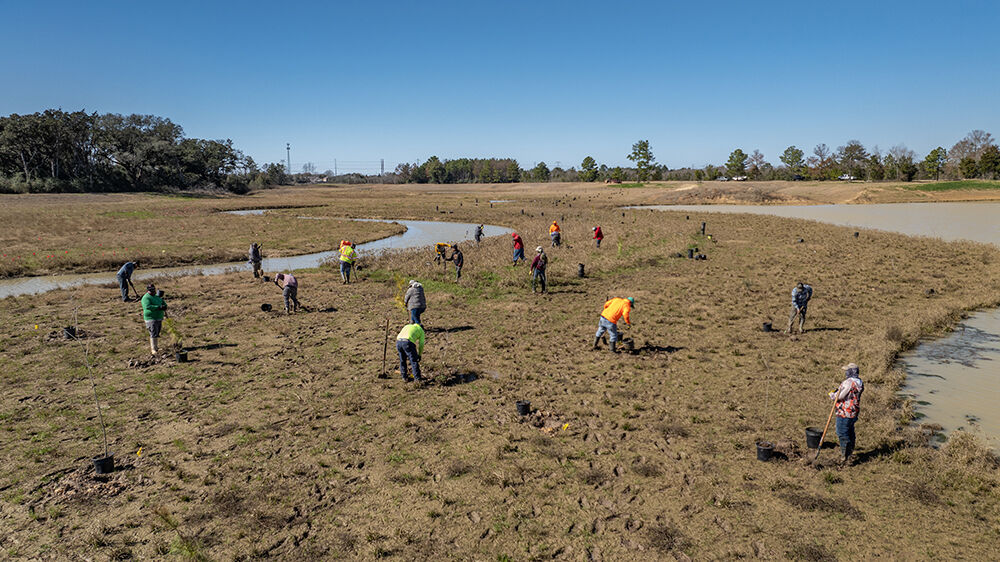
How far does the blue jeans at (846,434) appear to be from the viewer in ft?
27.1

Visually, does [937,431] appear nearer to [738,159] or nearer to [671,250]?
[671,250]

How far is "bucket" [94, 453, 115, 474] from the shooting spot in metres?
7.89

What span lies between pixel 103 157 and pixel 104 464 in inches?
4219

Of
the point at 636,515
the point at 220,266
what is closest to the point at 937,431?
the point at 636,515

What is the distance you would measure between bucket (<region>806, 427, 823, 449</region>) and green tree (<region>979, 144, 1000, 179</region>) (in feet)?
404

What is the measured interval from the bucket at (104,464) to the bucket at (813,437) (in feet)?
38.7

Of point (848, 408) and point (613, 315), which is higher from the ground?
point (613, 315)

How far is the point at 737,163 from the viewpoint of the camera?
134 m

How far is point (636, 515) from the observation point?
23.6 ft

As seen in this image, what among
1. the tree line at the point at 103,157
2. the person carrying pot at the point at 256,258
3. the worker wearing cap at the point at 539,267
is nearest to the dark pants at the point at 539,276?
the worker wearing cap at the point at 539,267

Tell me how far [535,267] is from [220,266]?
19.7 meters

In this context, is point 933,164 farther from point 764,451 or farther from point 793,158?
point 764,451

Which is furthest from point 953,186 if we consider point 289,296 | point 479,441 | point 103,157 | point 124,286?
point 103,157

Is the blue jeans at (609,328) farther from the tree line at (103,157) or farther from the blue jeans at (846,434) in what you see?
the tree line at (103,157)
